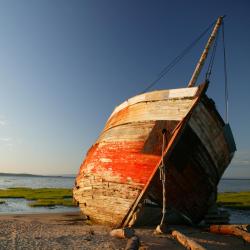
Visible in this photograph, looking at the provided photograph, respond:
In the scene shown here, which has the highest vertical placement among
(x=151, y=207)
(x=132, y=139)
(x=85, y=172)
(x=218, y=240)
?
(x=132, y=139)

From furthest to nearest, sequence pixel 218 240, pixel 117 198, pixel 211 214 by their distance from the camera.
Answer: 1. pixel 211 214
2. pixel 117 198
3. pixel 218 240

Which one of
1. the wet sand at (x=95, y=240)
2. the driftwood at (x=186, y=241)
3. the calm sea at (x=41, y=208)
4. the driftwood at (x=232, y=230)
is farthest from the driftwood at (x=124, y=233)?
the calm sea at (x=41, y=208)

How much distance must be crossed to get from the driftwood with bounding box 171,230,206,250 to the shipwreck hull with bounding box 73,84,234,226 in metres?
1.46

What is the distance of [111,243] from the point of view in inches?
350

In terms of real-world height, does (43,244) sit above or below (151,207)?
below

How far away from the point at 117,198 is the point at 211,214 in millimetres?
4569

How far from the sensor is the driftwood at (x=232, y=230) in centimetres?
964

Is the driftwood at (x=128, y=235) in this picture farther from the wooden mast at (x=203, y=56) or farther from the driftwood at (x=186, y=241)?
the wooden mast at (x=203, y=56)

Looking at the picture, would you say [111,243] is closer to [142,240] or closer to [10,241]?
[142,240]

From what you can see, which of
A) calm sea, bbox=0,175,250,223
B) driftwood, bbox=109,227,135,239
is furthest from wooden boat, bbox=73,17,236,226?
calm sea, bbox=0,175,250,223

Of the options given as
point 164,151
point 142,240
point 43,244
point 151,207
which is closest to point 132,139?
point 164,151

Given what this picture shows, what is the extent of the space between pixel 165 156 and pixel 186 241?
8.76 feet

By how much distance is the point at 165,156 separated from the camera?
10148 mm

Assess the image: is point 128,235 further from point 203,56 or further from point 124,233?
point 203,56
